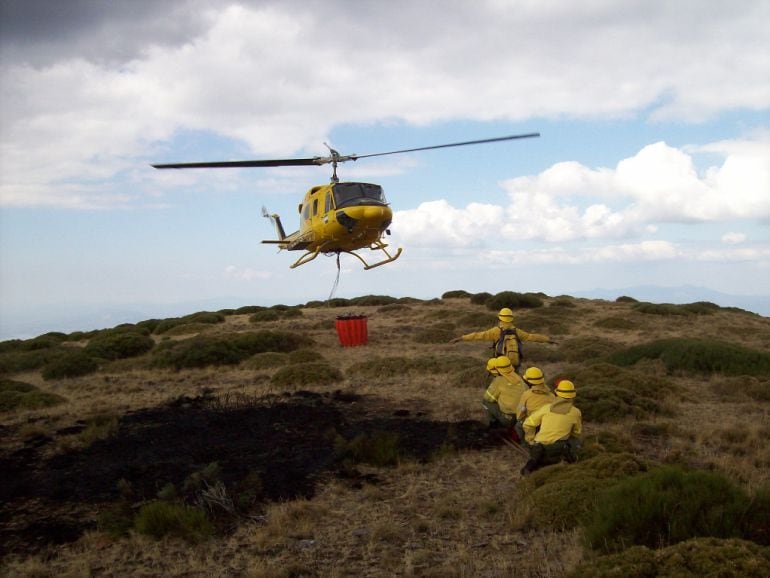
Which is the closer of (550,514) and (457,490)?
(550,514)

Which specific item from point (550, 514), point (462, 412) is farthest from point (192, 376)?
point (550, 514)

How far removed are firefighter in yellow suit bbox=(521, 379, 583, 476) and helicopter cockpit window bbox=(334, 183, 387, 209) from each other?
1184 centimetres

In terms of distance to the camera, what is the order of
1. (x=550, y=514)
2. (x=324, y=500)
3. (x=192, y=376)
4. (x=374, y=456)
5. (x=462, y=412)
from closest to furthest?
(x=550, y=514), (x=324, y=500), (x=374, y=456), (x=462, y=412), (x=192, y=376)

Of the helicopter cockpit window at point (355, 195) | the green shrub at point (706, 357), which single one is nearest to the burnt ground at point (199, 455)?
the green shrub at point (706, 357)

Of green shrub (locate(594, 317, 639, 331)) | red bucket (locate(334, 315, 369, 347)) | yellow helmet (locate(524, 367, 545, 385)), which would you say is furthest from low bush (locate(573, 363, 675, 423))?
green shrub (locate(594, 317, 639, 331))

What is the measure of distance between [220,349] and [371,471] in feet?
36.3

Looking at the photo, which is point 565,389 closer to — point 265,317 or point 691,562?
point 691,562

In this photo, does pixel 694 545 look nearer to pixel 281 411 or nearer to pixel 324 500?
pixel 324 500

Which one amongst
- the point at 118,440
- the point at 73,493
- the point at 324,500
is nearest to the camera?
the point at 324,500

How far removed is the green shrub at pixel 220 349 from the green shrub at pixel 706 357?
35.9ft

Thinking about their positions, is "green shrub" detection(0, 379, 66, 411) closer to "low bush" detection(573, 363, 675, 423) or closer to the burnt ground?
the burnt ground

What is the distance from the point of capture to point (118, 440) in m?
10.3

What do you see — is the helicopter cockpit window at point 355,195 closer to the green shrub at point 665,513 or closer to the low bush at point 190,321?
the green shrub at point 665,513

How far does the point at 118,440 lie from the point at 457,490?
20.5ft
